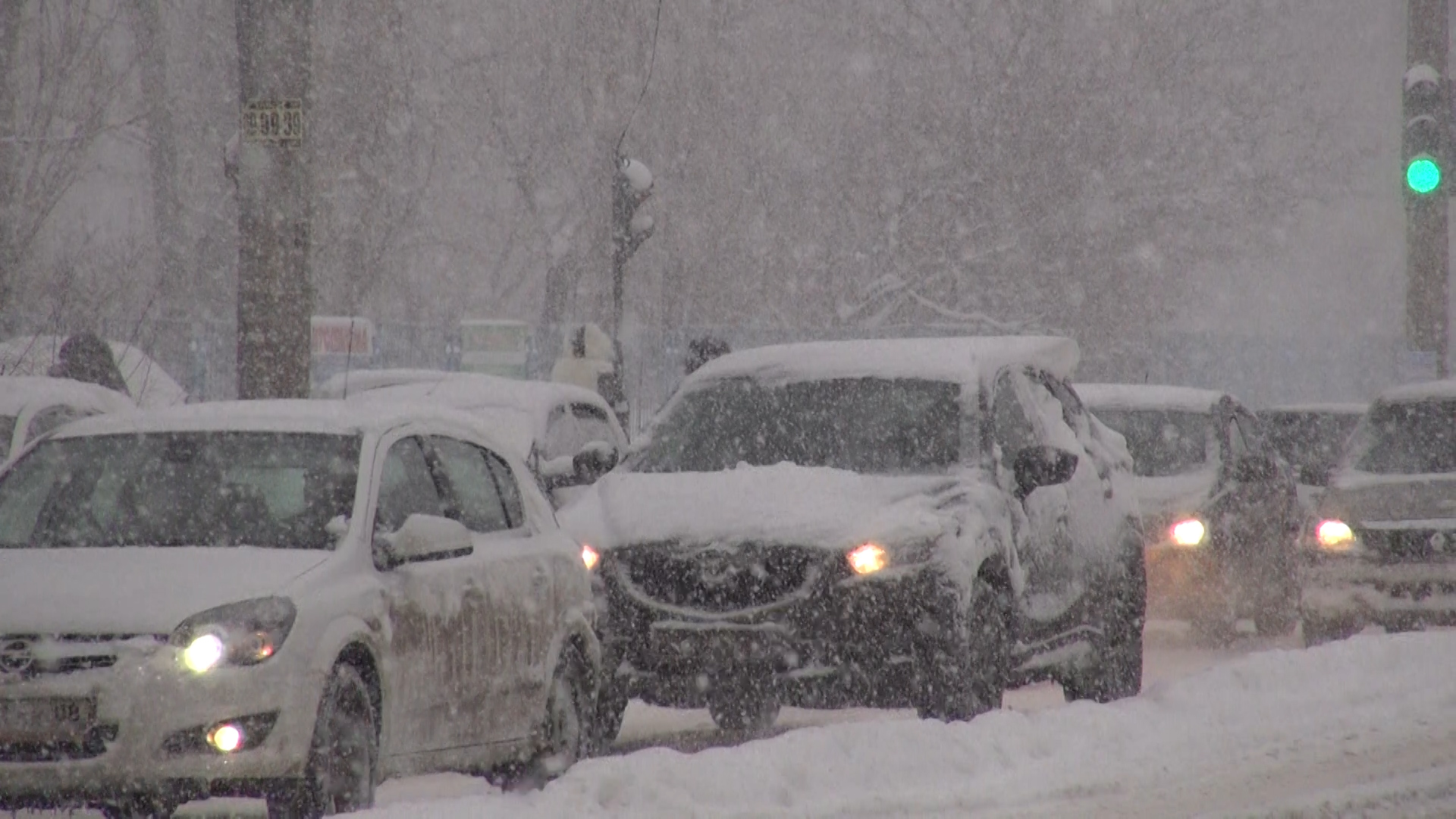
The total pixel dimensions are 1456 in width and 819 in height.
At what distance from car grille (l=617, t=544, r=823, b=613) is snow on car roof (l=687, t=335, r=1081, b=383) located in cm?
162

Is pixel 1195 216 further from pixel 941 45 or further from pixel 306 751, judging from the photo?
pixel 306 751

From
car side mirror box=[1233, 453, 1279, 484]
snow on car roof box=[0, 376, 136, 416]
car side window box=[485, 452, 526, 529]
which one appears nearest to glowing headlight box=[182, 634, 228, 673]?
car side window box=[485, 452, 526, 529]

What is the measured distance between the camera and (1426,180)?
2159 centimetres

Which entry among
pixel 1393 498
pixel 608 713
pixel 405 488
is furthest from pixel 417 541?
pixel 1393 498

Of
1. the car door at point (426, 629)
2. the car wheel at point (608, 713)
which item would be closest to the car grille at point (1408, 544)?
the car wheel at point (608, 713)

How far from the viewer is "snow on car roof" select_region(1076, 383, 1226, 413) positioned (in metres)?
16.6

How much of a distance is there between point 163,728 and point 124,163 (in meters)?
51.6

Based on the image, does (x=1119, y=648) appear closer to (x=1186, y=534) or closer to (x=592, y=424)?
(x=1186, y=534)

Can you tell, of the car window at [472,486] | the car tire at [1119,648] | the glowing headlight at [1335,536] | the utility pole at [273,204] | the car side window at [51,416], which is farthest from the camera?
the car side window at [51,416]

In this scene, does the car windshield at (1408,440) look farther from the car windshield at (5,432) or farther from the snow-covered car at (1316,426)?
the car windshield at (5,432)

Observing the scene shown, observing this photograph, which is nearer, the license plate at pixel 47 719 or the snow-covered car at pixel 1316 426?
the license plate at pixel 47 719

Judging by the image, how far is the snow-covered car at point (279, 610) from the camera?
721cm

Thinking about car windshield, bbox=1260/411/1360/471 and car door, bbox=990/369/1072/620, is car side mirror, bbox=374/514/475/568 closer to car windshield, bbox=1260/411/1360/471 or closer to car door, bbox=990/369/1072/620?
car door, bbox=990/369/1072/620

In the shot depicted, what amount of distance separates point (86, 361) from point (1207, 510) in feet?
26.9
